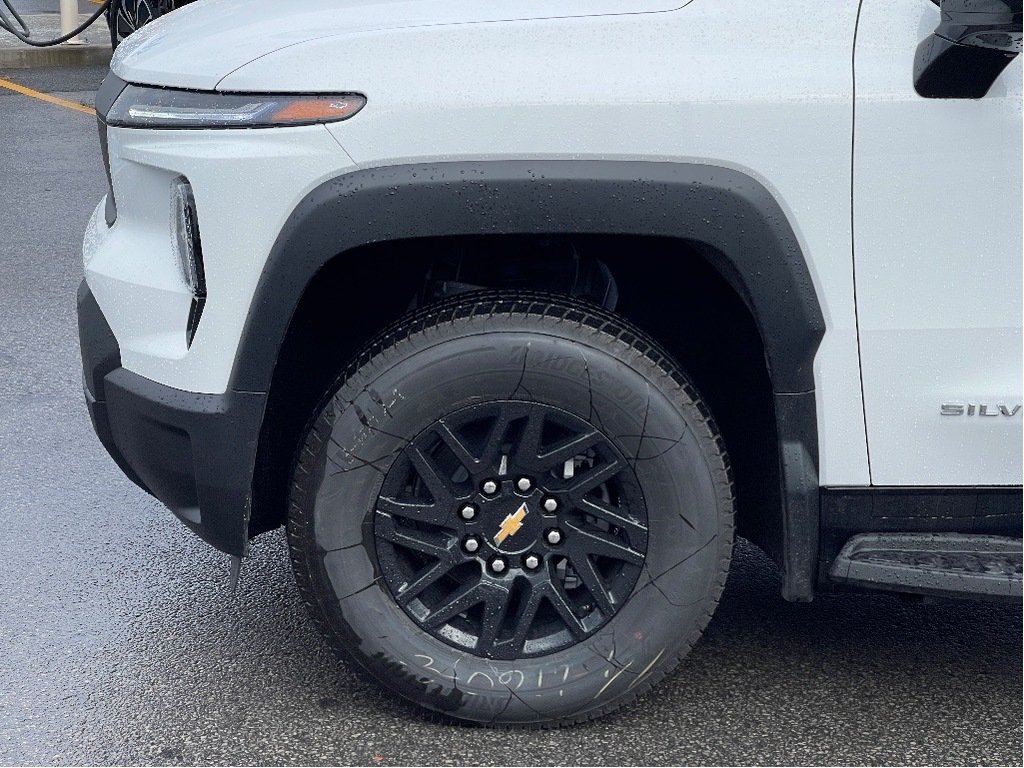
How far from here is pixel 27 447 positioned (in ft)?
14.4

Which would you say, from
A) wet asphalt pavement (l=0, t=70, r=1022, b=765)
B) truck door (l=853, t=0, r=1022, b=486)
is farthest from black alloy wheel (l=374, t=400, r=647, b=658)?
truck door (l=853, t=0, r=1022, b=486)

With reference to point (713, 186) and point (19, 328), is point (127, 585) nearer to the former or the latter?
point (713, 186)

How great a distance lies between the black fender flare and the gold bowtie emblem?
0.54m

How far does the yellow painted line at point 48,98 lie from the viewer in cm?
1083

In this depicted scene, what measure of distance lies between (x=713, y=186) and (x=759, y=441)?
583 mm

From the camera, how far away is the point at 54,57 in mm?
13656

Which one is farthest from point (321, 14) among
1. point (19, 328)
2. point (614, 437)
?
point (19, 328)

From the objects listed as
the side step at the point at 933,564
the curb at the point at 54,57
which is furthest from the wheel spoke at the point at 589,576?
the curb at the point at 54,57

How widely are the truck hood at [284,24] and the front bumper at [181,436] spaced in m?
0.52

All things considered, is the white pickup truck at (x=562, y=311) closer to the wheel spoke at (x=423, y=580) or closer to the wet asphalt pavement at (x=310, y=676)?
the wheel spoke at (x=423, y=580)

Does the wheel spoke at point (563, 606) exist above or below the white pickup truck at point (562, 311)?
below

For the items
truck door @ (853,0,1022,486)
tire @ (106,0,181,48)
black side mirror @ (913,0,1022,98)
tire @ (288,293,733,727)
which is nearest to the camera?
black side mirror @ (913,0,1022,98)

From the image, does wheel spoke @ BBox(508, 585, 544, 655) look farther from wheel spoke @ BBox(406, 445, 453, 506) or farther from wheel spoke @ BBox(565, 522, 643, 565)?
wheel spoke @ BBox(406, 445, 453, 506)

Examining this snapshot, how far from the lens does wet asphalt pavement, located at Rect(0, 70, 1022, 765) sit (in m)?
2.76
